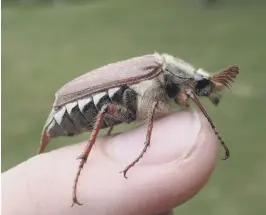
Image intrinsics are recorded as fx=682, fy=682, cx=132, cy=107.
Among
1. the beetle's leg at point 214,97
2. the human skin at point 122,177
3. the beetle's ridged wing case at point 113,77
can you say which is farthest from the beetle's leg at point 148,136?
the beetle's leg at point 214,97

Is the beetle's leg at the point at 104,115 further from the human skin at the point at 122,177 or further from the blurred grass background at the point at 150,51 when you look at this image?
the blurred grass background at the point at 150,51

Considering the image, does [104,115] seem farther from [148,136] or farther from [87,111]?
[148,136]

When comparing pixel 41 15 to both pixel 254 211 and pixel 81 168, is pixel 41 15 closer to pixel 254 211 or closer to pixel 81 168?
pixel 254 211

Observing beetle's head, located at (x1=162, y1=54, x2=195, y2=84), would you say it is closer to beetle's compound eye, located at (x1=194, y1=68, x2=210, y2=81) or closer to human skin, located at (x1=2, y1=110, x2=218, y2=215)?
beetle's compound eye, located at (x1=194, y1=68, x2=210, y2=81)

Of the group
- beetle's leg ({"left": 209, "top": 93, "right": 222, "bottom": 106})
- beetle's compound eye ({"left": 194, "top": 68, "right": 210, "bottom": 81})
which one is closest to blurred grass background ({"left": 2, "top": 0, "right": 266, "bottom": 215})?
beetle's leg ({"left": 209, "top": 93, "right": 222, "bottom": 106})

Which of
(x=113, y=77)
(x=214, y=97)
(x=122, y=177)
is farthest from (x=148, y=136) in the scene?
(x=214, y=97)

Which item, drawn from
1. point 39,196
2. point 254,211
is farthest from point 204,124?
point 254,211
